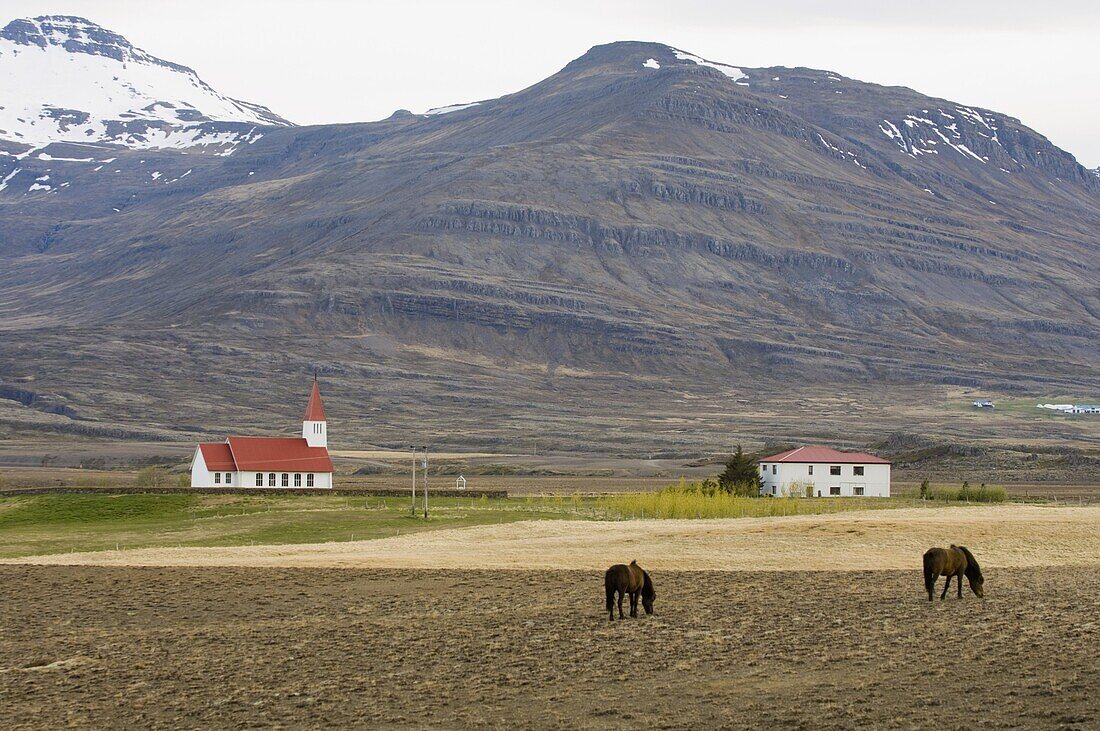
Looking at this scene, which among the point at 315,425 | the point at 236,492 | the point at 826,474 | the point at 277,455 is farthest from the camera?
the point at 826,474

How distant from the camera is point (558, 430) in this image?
19900 centimetres

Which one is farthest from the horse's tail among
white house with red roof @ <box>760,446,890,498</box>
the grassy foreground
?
white house with red roof @ <box>760,446,890,498</box>

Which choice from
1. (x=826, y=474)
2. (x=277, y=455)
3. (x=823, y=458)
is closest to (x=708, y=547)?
(x=277, y=455)

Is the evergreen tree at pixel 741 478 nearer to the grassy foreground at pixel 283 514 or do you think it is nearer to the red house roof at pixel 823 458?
the grassy foreground at pixel 283 514

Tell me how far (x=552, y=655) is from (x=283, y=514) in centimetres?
4956

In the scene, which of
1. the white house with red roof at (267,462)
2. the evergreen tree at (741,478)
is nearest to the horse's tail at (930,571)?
the evergreen tree at (741,478)

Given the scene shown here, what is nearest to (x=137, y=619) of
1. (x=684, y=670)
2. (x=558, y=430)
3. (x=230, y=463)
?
(x=684, y=670)

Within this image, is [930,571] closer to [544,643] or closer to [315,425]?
[544,643]

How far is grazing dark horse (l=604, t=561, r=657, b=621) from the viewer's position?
1296 inches

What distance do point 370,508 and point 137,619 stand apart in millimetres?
44968

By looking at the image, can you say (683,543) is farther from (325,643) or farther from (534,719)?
(534,719)

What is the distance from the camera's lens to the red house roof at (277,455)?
97875mm

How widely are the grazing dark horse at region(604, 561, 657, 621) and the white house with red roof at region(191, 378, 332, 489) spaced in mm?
67001

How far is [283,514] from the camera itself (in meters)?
Result: 76.4
